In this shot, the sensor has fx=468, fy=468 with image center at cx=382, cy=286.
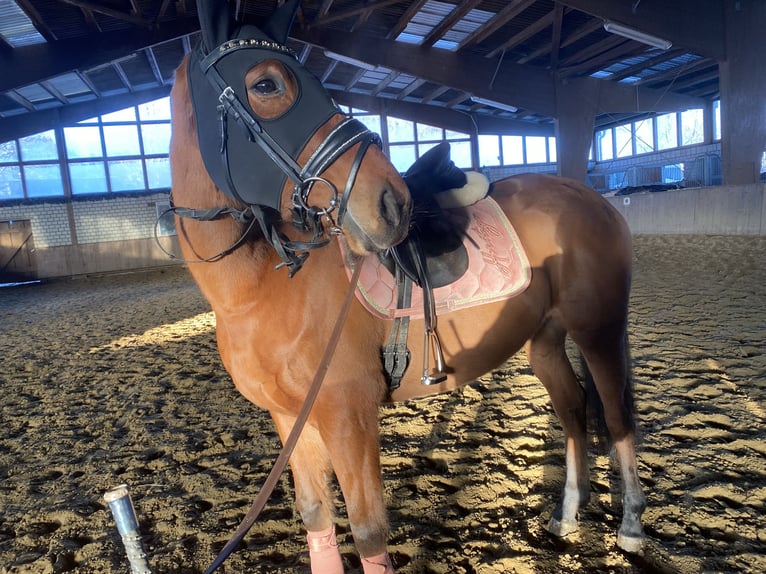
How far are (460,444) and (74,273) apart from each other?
56.3ft

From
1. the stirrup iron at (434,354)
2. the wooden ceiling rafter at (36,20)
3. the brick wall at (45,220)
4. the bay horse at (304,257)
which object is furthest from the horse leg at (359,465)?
the brick wall at (45,220)

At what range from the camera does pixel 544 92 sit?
13.4 m

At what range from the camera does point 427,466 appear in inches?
103

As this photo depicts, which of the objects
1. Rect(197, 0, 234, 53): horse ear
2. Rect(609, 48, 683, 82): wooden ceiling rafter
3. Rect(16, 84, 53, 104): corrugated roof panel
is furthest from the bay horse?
Rect(16, 84, 53, 104): corrugated roof panel

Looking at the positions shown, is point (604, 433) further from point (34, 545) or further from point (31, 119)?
point (31, 119)

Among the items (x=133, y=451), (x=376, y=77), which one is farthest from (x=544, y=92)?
(x=133, y=451)

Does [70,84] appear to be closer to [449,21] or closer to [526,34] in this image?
[449,21]

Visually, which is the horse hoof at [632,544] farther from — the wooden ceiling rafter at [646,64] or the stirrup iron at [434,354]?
the wooden ceiling rafter at [646,64]

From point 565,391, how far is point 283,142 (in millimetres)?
1735

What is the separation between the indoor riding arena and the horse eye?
0.14 m

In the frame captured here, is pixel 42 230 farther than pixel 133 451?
Yes

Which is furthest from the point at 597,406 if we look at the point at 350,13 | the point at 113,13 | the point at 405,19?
the point at 113,13

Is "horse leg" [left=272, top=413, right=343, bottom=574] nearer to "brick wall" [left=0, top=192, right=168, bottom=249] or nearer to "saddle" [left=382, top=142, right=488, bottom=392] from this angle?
"saddle" [left=382, top=142, right=488, bottom=392]

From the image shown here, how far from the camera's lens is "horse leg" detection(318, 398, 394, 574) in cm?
142
